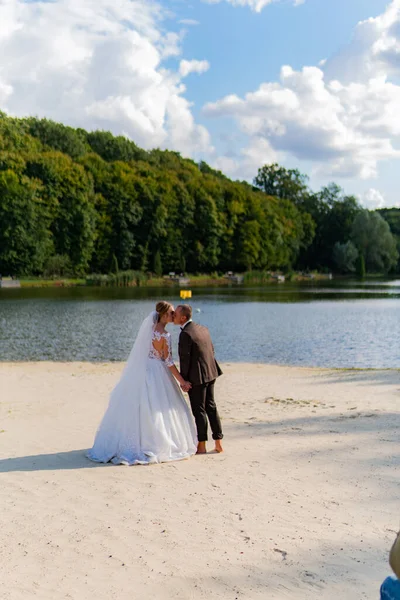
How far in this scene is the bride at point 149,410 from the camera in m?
7.89

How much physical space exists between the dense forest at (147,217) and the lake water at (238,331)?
95.0ft

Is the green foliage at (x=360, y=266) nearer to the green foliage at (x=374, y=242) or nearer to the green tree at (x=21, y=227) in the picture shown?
the green foliage at (x=374, y=242)

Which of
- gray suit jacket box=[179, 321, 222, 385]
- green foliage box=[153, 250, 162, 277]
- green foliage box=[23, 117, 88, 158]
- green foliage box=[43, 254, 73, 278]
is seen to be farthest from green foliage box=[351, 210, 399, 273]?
gray suit jacket box=[179, 321, 222, 385]

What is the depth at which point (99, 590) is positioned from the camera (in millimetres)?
4633

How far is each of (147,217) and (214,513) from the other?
8128 cm

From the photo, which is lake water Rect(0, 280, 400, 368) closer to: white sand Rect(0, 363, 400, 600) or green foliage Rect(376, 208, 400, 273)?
white sand Rect(0, 363, 400, 600)

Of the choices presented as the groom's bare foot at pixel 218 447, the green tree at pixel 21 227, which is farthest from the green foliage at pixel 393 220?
the groom's bare foot at pixel 218 447

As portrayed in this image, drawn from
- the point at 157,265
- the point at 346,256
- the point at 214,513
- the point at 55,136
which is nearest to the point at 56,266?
the point at 157,265

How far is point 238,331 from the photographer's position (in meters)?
29.0

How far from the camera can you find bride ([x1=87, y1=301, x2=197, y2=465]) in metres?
7.89

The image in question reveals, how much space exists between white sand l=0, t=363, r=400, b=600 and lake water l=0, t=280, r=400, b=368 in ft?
35.9

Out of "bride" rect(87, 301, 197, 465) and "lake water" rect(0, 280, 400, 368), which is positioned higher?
"bride" rect(87, 301, 197, 465)

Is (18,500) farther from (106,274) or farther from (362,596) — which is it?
(106,274)

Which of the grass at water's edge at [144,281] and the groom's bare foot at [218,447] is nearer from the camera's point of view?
the groom's bare foot at [218,447]
